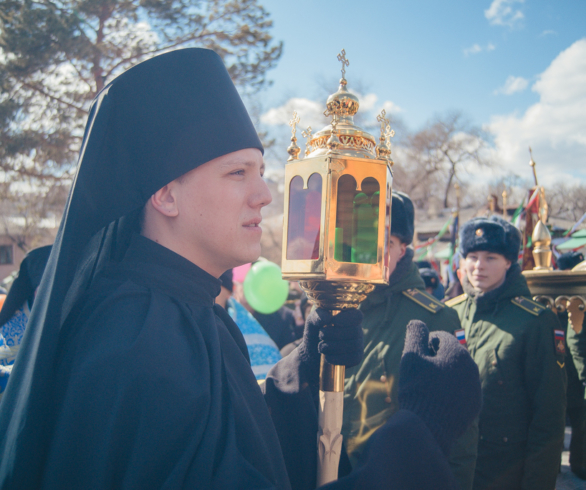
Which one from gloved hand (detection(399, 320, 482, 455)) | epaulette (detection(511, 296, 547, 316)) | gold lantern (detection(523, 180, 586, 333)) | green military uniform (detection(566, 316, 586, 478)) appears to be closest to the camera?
gloved hand (detection(399, 320, 482, 455))

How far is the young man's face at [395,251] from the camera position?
2.79m

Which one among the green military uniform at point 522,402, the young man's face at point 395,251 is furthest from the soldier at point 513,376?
the young man's face at point 395,251

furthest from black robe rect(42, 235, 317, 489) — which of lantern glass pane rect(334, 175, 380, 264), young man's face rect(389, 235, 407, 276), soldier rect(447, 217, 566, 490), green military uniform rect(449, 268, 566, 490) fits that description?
green military uniform rect(449, 268, 566, 490)

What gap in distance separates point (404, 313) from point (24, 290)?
1971 millimetres

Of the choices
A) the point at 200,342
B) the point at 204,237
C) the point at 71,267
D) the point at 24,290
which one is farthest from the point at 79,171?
the point at 24,290

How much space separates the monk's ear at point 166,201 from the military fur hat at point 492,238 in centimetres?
277

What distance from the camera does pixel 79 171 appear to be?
119 centimetres

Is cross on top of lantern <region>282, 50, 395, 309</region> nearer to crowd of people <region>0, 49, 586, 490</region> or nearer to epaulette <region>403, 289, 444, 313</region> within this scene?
crowd of people <region>0, 49, 586, 490</region>

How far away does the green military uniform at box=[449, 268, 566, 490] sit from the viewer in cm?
283

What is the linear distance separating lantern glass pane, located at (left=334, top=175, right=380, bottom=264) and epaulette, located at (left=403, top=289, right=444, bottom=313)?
1.33 metres

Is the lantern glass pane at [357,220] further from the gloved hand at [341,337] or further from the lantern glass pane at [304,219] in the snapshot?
the gloved hand at [341,337]

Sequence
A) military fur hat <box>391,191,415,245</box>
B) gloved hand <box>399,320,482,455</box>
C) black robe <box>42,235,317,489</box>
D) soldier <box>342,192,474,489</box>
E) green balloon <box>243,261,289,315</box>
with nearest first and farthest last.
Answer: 1. black robe <box>42,235,317,489</box>
2. gloved hand <box>399,320,482,455</box>
3. soldier <box>342,192,474,489</box>
4. military fur hat <box>391,191,415,245</box>
5. green balloon <box>243,261,289,315</box>

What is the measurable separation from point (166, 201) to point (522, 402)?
2810 millimetres

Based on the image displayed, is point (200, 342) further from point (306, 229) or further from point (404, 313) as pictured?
point (404, 313)
